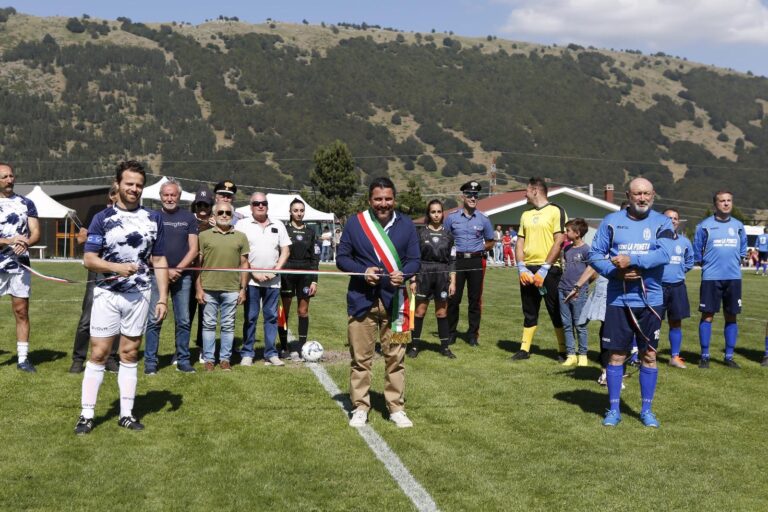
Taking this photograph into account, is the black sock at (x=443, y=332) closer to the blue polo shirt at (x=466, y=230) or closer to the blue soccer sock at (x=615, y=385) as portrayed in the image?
the blue polo shirt at (x=466, y=230)

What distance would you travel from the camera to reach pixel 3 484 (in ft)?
17.5

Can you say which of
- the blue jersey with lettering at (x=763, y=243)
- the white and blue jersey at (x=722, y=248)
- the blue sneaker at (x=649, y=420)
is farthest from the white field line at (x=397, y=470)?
the blue jersey with lettering at (x=763, y=243)

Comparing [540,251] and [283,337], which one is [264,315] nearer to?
[283,337]

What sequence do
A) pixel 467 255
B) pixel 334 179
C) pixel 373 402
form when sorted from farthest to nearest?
1. pixel 334 179
2. pixel 467 255
3. pixel 373 402

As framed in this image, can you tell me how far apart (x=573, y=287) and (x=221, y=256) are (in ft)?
15.0

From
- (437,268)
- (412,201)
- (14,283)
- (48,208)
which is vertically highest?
(412,201)

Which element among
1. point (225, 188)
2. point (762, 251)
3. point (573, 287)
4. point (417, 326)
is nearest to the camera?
point (225, 188)

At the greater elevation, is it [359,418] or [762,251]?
[762,251]

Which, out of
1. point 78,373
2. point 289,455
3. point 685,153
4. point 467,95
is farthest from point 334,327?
point 467,95

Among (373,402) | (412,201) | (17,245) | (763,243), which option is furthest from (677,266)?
(412,201)

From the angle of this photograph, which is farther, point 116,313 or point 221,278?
point 221,278

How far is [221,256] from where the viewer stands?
9.42 meters

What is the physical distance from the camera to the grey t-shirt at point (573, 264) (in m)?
10.2

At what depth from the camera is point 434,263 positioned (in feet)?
36.6
